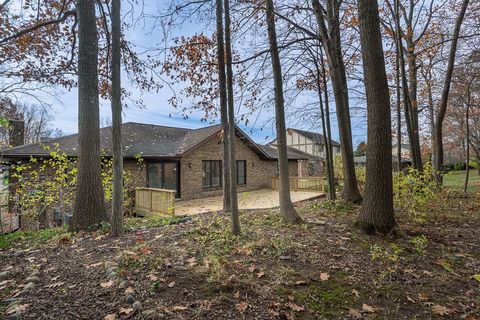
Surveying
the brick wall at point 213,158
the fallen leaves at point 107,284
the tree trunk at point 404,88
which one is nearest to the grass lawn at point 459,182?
the tree trunk at point 404,88

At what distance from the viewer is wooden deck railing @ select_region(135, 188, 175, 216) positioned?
946 cm

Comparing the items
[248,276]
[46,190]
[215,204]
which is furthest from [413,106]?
[46,190]

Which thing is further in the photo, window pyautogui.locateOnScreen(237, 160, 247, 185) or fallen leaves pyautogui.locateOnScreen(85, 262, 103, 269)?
window pyautogui.locateOnScreen(237, 160, 247, 185)

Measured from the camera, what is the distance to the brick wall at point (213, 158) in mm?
13992

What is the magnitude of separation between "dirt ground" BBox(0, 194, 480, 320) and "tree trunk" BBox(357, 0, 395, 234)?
0.36 meters

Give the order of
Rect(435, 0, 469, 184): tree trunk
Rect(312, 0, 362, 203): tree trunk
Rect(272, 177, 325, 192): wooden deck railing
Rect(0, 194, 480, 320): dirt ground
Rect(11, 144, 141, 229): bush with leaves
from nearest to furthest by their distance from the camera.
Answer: Rect(0, 194, 480, 320): dirt ground → Rect(312, 0, 362, 203): tree trunk → Rect(11, 144, 141, 229): bush with leaves → Rect(435, 0, 469, 184): tree trunk → Rect(272, 177, 325, 192): wooden deck railing

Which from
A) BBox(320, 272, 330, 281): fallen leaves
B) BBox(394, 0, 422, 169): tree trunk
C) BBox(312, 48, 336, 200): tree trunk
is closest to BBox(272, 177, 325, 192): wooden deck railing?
BBox(394, 0, 422, 169): tree trunk

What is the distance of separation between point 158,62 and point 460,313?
240 inches

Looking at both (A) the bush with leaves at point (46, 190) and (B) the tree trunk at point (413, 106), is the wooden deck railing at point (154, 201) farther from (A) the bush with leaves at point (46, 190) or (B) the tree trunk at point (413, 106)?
(B) the tree trunk at point (413, 106)

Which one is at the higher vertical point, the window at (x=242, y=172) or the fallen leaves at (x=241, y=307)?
the window at (x=242, y=172)

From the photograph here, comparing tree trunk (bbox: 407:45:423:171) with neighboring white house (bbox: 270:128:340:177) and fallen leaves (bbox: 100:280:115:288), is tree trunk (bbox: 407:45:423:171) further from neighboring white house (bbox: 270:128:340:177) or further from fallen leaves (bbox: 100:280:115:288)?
fallen leaves (bbox: 100:280:115:288)

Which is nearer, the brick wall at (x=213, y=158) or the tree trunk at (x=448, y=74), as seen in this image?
the tree trunk at (x=448, y=74)

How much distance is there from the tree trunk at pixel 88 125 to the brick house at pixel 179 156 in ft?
16.6

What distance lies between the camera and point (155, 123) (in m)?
17.2
